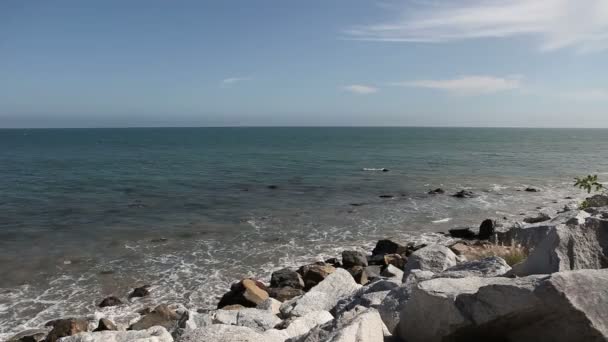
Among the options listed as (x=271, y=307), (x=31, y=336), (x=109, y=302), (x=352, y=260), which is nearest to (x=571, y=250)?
(x=271, y=307)

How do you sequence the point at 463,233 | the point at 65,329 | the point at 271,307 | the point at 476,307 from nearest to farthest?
1. the point at 476,307
2. the point at 271,307
3. the point at 65,329
4. the point at 463,233

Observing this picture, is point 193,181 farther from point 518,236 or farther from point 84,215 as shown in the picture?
point 518,236

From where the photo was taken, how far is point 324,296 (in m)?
10.4

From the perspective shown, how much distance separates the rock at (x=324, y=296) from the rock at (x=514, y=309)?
427cm

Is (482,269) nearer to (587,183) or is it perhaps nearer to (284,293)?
A: (284,293)

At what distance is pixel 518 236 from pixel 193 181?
34.2 metres

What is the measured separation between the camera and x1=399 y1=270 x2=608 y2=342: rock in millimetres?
4090

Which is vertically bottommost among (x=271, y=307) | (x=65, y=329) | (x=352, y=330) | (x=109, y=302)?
(x=109, y=302)

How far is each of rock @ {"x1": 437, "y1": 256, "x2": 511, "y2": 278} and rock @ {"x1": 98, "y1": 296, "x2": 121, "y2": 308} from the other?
36.9 feet

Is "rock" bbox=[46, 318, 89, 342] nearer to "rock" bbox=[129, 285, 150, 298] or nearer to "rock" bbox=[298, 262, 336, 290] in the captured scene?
"rock" bbox=[129, 285, 150, 298]

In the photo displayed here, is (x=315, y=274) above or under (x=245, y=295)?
under

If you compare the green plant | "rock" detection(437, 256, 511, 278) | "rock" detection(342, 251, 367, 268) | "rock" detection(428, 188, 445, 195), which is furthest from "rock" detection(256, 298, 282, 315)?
"rock" detection(428, 188, 445, 195)

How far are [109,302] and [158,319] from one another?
9.79ft

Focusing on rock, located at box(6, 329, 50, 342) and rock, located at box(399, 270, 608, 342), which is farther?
rock, located at box(6, 329, 50, 342)
